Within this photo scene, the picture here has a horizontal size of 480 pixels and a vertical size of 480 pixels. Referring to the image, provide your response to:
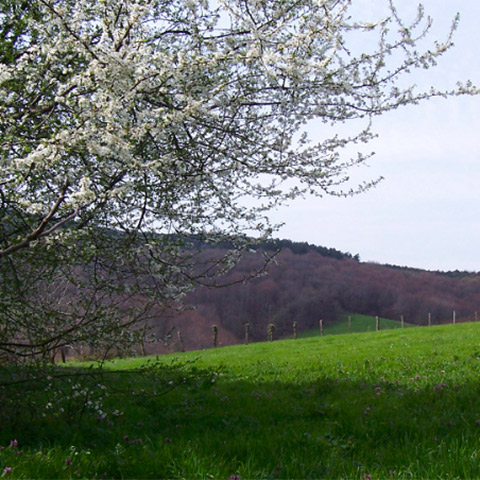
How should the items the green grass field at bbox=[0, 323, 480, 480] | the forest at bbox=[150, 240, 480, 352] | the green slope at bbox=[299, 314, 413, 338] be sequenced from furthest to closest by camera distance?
1. the forest at bbox=[150, 240, 480, 352]
2. the green slope at bbox=[299, 314, 413, 338]
3. the green grass field at bbox=[0, 323, 480, 480]

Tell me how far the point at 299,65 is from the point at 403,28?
159cm

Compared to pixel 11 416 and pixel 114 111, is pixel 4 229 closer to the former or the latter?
pixel 11 416

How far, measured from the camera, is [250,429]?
559cm

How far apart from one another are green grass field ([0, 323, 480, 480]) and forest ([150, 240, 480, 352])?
229 feet

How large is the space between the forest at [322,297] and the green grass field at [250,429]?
69781 millimetres

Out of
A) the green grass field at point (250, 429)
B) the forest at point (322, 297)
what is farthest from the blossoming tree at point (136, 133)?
the forest at point (322, 297)

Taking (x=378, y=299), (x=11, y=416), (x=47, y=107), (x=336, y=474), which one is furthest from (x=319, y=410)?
(x=378, y=299)

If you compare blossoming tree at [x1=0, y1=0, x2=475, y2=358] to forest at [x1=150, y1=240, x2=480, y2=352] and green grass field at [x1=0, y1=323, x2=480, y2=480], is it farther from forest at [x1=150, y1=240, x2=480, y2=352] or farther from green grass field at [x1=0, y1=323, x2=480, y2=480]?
forest at [x1=150, y1=240, x2=480, y2=352]

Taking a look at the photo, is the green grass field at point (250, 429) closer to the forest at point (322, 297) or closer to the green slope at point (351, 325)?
the green slope at point (351, 325)

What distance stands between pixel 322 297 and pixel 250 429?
85.6m

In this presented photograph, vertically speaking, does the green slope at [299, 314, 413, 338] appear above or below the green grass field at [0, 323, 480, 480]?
below

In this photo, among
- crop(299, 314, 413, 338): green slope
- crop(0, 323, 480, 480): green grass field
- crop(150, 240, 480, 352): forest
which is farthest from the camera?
crop(150, 240, 480, 352): forest

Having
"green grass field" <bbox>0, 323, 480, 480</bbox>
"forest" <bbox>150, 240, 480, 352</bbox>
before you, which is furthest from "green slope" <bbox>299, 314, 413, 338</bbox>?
"green grass field" <bbox>0, 323, 480, 480</bbox>

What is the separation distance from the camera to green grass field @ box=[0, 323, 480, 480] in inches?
162
